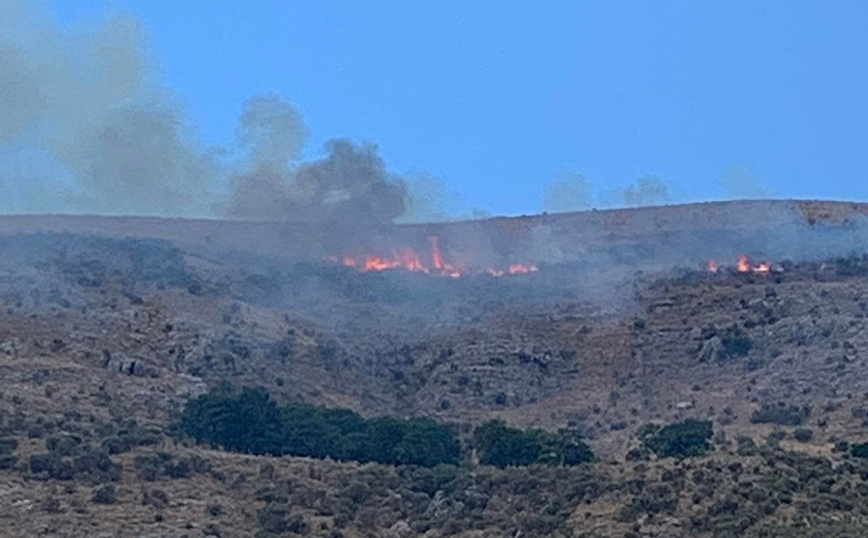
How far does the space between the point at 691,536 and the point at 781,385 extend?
2519 cm

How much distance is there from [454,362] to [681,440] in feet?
64.9

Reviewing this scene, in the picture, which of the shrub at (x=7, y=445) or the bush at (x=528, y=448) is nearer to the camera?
the shrub at (x=7, y=445)

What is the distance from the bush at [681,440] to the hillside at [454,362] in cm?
81

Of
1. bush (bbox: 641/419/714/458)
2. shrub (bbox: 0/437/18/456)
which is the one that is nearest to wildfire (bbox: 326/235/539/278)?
bush (bbox: 641/419/714/458)

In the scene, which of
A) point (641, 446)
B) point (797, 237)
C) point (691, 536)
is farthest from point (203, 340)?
point (797, 237)

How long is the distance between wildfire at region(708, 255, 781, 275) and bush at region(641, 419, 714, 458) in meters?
27.1

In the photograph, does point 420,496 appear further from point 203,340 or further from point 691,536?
point 203,340

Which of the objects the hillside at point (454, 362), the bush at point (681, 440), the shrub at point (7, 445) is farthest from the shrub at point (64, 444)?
the bush at point (681, 440)

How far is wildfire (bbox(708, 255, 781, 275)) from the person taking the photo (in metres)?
80.5

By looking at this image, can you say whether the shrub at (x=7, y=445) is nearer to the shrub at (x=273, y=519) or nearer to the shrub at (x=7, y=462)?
the shrub at (x=7, y=462)

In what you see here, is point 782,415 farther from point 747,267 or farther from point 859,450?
point 747,267

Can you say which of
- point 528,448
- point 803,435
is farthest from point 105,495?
point 803,435

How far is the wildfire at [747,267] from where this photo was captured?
80.5m

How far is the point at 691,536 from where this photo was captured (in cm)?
3966
